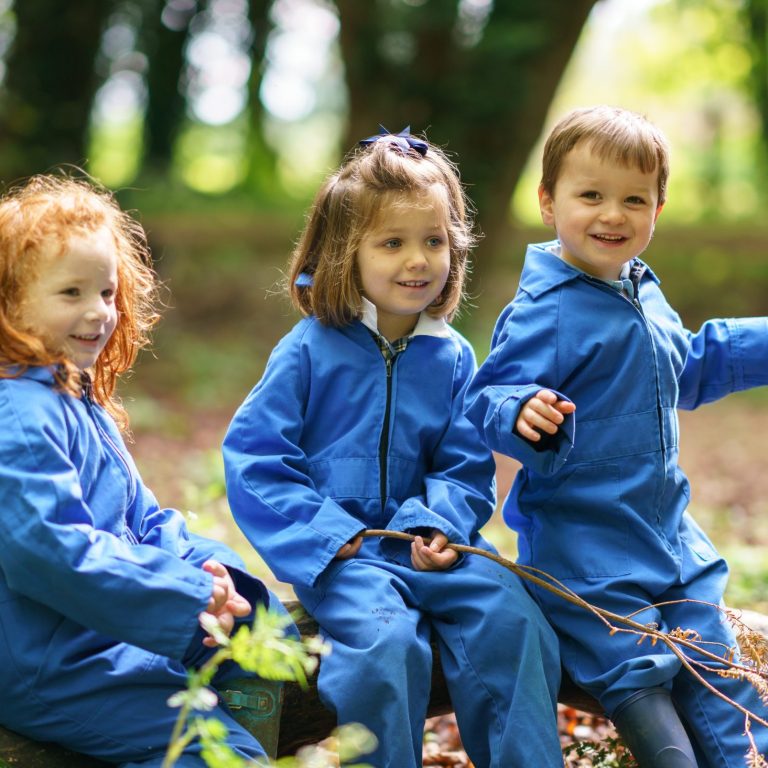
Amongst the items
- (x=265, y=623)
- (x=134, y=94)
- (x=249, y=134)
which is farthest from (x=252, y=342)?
(x=265, y=623)

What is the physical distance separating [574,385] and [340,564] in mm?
856

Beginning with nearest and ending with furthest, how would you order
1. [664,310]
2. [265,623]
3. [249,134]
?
[265,623], [664,310], [249,134]

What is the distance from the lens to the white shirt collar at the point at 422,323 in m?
3.04

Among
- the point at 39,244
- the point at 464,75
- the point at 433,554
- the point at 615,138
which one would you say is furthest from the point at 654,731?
the point at 464,75

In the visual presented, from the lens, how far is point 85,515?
2.34 meters

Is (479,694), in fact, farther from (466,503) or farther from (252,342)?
(252,342)

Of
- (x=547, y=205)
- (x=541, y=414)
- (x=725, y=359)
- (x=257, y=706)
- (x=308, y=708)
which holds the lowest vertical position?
(x=308, y=708)

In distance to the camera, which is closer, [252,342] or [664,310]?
[664,310]

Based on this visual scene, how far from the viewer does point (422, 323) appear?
10.2ft

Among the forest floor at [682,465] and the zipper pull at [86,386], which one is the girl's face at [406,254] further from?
the forest floor at [682,465]

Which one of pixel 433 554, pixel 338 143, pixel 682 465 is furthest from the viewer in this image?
pixel 338 143

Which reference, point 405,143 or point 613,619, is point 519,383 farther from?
point 405,143

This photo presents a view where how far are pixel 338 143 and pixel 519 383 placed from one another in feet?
29.6

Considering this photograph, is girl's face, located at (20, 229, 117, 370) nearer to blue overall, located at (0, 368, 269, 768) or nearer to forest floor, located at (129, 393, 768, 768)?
blue overall, located at (0, 368, 269, 768)
